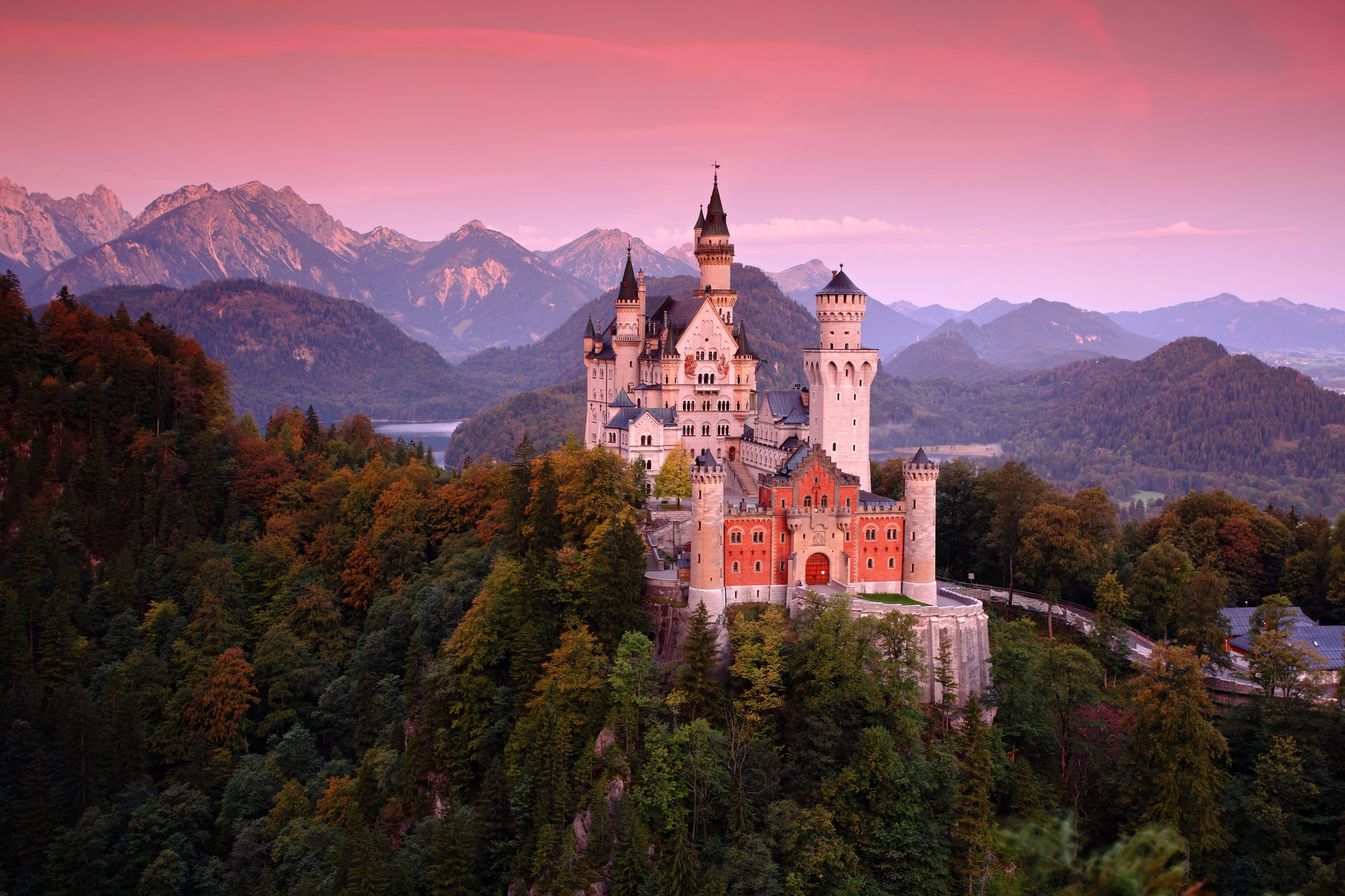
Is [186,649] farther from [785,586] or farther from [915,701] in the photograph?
[915,701]

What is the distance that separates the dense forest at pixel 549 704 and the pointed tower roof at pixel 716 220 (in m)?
23.2

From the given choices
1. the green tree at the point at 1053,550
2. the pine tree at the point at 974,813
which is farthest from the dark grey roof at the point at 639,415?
the pine tree at the point at 974,813

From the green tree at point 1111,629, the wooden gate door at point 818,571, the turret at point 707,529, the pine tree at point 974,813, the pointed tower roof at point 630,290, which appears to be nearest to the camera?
the pine tree at point 974,813

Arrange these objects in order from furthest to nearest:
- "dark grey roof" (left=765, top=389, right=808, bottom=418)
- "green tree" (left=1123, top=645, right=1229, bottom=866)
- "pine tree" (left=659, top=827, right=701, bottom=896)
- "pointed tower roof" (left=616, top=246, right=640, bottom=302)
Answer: "pointed tower roof" (left=616, top=246, right=640, bottom=302)
"dark grey roof" (left=765, top=389, right=808, bottom=418)
"green tree" (left=1123, top=645, right=1229, bottom=866)
"pine tree" (left=659, top=827, right=701, bottom=896)

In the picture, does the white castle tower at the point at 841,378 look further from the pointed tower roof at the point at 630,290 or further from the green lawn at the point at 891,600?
the pointed tower roof at the point at 630,290

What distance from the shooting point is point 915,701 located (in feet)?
150

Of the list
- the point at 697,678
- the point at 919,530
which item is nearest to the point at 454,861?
the point at 697,678

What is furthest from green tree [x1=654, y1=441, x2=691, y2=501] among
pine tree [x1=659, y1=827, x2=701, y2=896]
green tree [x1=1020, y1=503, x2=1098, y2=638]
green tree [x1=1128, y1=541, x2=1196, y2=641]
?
pine tree [x1=659, y1=827, x2=701, y2=896]

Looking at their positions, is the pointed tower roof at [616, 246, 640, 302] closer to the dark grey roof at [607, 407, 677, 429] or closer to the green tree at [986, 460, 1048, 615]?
the dark grey roof at [607, 407, 677, 429]

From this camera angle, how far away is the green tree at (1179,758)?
41.4 metres

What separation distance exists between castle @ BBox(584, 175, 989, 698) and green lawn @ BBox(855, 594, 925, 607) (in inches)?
9.9

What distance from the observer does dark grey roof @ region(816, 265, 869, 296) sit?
59875mm

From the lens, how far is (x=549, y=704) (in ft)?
158

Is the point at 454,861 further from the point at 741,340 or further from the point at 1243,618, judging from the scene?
the point at 741,340
